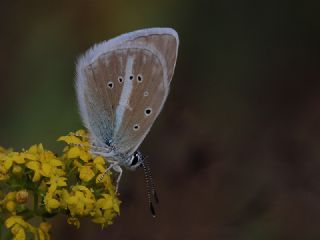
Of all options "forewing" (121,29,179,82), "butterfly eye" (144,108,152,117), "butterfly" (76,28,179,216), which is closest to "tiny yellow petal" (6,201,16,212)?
"butterfly" (76,28,179,216)

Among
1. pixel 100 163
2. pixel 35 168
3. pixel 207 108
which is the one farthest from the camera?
pixel 207 108

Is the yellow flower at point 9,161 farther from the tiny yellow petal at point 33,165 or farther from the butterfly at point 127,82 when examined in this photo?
the butterfly at point 127,82

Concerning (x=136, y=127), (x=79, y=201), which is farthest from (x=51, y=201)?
(x=136, y=127)

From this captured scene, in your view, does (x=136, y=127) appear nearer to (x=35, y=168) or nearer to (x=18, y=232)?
(x=35, y=168)

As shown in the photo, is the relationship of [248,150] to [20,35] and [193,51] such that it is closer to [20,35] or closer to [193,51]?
[193,51]

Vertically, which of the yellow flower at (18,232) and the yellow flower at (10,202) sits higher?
the yellow flower at (10,202)

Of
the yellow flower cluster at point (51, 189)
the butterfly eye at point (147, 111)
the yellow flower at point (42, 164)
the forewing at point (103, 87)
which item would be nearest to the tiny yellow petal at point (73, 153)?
the yellow flower cluster at point (51, 189)

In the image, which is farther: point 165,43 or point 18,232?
point 165,43

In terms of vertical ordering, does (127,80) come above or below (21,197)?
above
